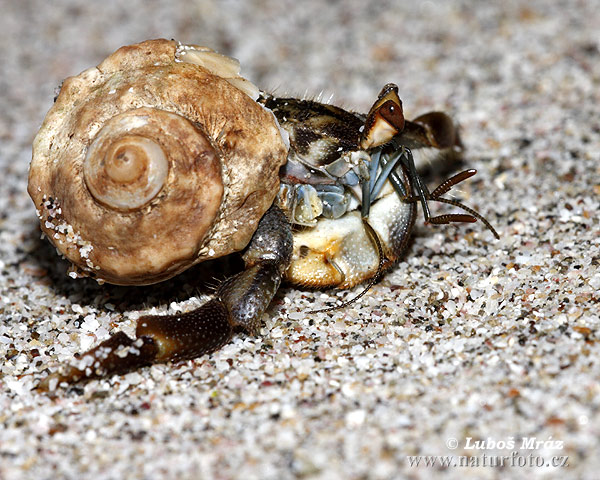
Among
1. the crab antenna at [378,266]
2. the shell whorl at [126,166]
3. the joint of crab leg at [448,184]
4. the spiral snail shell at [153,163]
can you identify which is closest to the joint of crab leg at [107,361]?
the spiral snail shell at [153,163]

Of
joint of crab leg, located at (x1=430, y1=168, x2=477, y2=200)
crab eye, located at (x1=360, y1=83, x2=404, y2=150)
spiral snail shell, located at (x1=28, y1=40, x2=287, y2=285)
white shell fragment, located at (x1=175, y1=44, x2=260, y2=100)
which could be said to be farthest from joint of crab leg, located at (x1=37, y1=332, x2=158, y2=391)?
joint of crab leg, located at (x1=430, y1=168, x2=477, y2=200)

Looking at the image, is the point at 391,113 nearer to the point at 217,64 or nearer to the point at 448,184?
the point at 448,184

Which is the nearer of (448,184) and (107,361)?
(107,361)

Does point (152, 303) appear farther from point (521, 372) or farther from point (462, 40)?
point (462, 40)

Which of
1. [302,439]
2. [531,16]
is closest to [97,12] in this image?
[531,16]

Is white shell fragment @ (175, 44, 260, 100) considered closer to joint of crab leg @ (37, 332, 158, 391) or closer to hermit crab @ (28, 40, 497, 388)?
hermit crab @ (28, 40, 497, 388)

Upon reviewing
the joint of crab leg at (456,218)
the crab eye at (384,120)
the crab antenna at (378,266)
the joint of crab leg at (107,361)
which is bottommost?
the joint of crab leg at (107,361)

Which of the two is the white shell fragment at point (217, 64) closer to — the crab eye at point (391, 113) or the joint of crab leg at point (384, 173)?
the crab eye at point (391, 113)

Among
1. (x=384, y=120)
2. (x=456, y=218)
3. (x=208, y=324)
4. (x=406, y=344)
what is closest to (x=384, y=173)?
(x=384, y=120)
